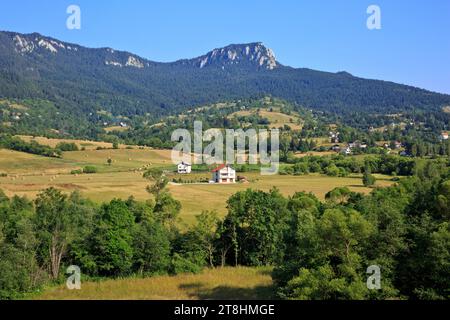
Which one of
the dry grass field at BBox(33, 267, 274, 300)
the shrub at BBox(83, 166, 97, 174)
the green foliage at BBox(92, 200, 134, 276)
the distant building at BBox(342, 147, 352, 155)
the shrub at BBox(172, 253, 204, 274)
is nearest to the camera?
the dry grass field at BBox(33, 267, 274, 300)

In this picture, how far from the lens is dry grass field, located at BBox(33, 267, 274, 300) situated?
3003cm

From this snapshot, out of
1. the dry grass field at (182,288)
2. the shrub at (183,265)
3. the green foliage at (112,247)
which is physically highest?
the green foliage at (112,247)

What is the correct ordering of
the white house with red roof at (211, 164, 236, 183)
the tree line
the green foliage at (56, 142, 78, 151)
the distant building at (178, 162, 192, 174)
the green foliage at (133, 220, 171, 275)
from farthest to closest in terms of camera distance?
the green foliage at (56, 142, 78, 151) → the distant building at (178, 162, 192, 174) → the white house with red roof at (211, 164, 236, 183) → the green foliage at (133, 220, 171, 275) → the tree line

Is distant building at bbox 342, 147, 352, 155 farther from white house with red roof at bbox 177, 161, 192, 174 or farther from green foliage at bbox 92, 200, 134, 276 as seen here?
green foliage at bbox 92, 200, 134, 276

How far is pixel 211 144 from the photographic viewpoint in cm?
17038

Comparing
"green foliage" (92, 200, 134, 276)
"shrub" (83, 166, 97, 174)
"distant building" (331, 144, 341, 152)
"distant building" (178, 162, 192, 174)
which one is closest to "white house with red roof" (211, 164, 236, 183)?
"distant building" (178, 162, 192, 174)

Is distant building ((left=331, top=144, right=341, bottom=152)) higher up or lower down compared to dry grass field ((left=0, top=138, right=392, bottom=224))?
higher up

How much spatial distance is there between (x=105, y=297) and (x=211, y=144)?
140912 mm

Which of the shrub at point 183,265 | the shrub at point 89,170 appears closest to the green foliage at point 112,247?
the shrub at point 183,265

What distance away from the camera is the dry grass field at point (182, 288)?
3003cm

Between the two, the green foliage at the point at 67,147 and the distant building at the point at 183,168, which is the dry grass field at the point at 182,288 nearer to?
the distant building at the point at 183,168

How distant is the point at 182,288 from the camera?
32.2 m

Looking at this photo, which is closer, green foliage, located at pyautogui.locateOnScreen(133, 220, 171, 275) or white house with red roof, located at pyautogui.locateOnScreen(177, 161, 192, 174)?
green foliage, located at pyautogui.locateOnScreen(133, 220, 171, 275)
